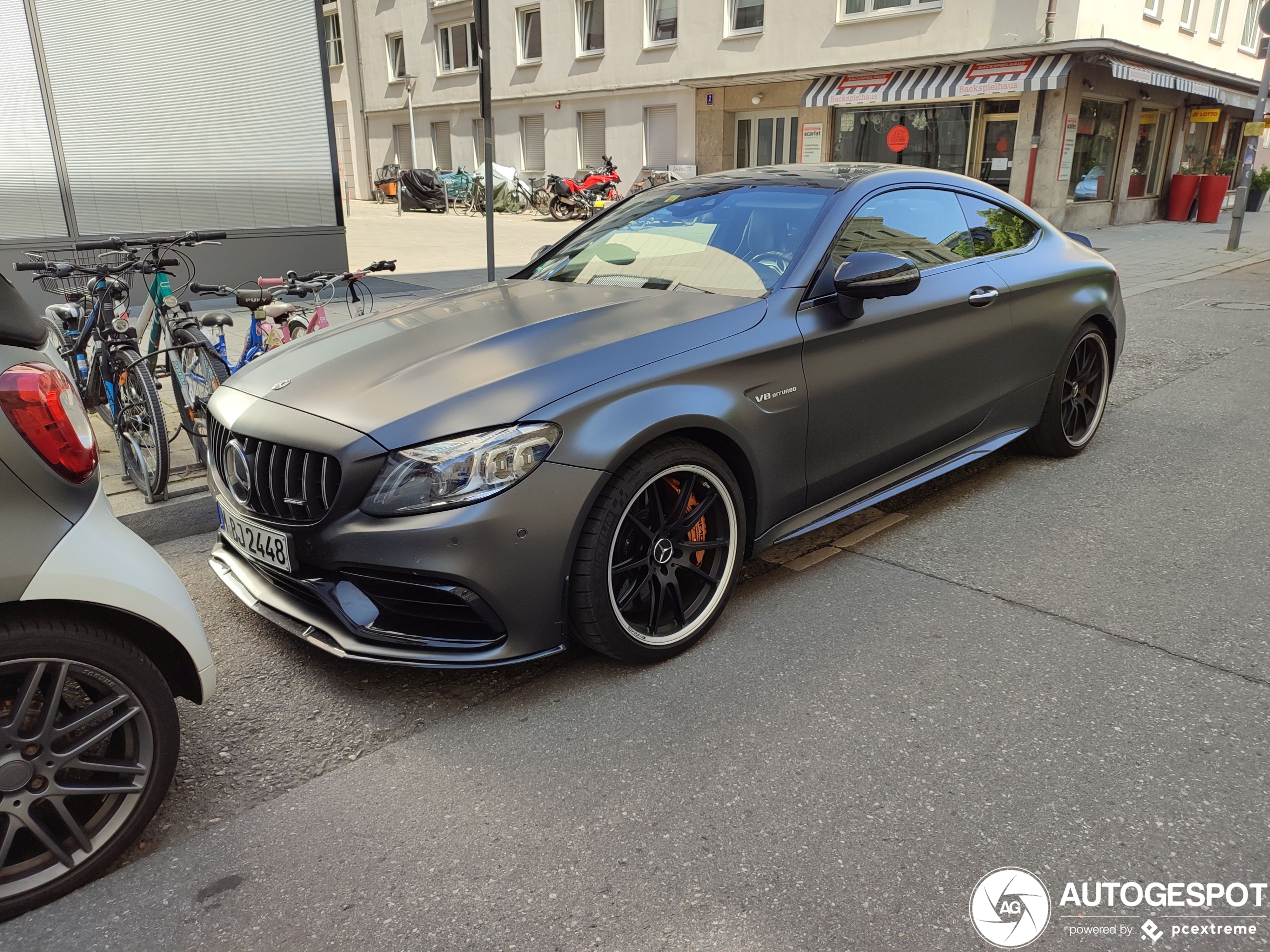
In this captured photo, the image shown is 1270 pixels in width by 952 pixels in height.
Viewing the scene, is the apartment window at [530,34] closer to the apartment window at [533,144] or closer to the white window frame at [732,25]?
the apartment window at [533,144]

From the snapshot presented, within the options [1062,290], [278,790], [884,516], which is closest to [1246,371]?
[1062,290]

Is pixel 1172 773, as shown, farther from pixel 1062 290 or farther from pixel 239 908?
pixel 1062 290

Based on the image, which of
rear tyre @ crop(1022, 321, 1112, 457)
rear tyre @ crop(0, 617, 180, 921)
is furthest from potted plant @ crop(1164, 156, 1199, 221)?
rear tyre @ crop(0, 617, 180, 921)

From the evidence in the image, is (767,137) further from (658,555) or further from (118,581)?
(118,581)

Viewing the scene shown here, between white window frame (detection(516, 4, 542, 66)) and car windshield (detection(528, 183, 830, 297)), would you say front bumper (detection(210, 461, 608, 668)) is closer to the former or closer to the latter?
car windshield (detection(528, 183, 830, 297))

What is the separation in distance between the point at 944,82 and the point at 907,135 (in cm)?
186

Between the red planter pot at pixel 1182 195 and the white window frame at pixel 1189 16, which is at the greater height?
the white window frame at pixel 1189 16

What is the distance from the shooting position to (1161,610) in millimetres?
3445

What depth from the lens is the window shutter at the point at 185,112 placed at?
8656 millimetres

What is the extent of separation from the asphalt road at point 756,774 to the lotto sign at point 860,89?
18800mm

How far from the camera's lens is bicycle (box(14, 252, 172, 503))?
447 centimetres

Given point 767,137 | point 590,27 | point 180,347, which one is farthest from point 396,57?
point 180,347

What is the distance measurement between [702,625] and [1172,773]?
1425mm

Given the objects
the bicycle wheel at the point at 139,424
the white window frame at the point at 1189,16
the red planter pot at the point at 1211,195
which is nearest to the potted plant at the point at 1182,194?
the red planter pot at the point at 1211,195
